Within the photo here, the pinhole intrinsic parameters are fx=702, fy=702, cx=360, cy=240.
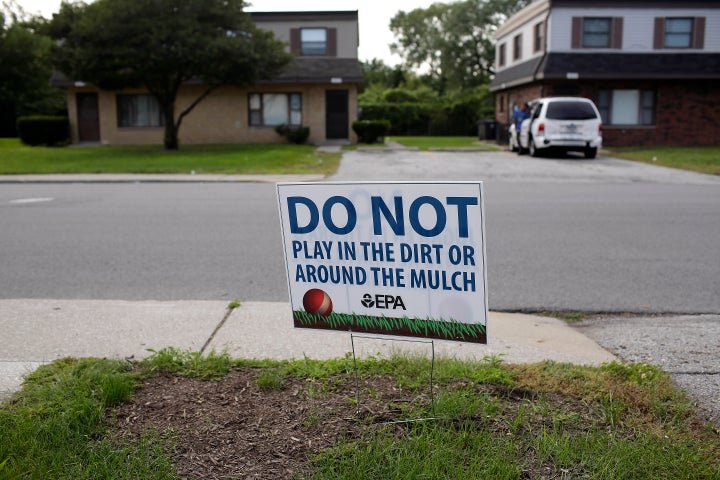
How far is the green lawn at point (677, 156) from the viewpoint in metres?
21.0

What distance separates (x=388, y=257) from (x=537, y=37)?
101 feet

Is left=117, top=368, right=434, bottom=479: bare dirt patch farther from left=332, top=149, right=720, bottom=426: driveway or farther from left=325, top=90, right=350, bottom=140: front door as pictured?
left=325, top=90, right=350, bottom=140: front door

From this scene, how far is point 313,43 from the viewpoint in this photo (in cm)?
3359

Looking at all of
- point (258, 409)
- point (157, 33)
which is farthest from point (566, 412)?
point (157, 33)

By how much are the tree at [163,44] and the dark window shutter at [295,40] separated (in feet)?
20.8

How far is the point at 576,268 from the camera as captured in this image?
7609 mm

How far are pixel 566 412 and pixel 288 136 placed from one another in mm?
29200

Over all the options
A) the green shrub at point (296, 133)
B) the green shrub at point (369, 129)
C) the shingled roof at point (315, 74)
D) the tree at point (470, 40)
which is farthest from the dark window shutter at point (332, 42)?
the tree at point (470, 40)

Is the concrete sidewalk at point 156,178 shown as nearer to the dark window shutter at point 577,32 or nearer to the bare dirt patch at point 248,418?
the bare dirt patch at point 248,418

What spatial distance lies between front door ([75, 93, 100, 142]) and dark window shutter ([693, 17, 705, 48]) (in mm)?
27280

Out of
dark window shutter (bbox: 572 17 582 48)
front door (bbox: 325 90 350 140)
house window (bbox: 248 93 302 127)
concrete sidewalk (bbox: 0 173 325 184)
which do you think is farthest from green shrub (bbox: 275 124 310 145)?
concrete sidewalk (bbox: 0 173 325 184)

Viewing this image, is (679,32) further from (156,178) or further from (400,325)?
(400,325)

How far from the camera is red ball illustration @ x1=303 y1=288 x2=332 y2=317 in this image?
359 cm

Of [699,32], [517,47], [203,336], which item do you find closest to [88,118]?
[517,47]
